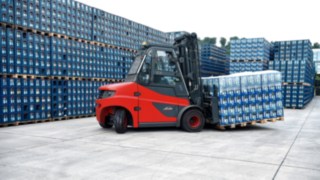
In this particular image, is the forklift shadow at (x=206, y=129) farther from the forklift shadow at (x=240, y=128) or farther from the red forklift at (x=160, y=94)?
the red forklift at (x=160, y=94)

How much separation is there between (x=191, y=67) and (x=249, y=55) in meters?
9.56

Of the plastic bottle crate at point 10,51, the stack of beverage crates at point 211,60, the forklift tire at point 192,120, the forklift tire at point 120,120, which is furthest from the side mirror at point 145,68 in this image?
the stack of beverage crates at point 211,60

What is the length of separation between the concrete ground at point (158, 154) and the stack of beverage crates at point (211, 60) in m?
10.2

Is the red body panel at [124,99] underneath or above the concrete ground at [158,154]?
above

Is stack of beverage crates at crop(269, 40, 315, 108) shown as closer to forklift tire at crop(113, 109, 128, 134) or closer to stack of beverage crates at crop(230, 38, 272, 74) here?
stack of beverage crates at crop(230, 38, 272, 74)

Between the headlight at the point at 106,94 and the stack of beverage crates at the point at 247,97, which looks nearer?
the headlight at the point at 106,94

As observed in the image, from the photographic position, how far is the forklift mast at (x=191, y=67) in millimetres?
8336

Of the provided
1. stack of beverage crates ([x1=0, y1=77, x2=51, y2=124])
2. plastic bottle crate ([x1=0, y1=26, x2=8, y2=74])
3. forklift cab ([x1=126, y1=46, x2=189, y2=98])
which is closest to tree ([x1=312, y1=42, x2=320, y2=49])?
forklift cab ([x1=126, y1=46, x2=189, y2=98])

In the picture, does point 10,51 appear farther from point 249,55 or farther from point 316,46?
point 316,46

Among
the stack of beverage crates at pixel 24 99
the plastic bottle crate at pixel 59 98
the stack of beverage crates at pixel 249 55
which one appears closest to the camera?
the stack of beverage crates at pixel 24 99

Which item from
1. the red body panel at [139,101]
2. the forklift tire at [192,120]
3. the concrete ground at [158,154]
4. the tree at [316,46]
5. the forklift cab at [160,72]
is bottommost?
the concrete ground at [158,154]

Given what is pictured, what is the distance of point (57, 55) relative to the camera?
1040cm

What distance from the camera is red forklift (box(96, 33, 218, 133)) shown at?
7.61 m

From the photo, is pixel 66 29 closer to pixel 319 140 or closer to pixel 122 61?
pixel 122 61
